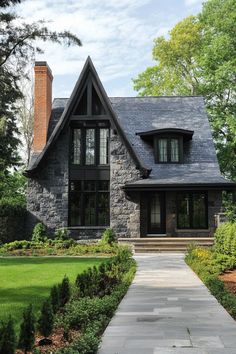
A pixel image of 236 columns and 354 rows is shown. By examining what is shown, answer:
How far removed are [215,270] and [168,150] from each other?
11824 mm

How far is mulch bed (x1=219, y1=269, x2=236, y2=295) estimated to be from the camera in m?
9.69

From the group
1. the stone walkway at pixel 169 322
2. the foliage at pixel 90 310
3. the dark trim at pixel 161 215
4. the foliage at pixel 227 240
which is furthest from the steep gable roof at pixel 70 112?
the foliage at pixel 90 310

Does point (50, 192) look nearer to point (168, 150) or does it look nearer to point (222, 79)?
point (168, 150)

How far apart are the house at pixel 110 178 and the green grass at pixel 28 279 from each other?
236 inches

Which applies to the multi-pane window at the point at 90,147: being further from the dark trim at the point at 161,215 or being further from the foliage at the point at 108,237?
the foliage at the point at 108,237

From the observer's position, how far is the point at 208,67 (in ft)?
104

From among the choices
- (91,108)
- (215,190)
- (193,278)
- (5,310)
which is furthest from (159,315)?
(91,108)

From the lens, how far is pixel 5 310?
773cm

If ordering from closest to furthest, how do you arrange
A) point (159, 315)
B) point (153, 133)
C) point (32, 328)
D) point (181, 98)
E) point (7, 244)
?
point (32, 328) < point (159, 315) < point (7, 244) < point (153, 133) < point (181, 98)

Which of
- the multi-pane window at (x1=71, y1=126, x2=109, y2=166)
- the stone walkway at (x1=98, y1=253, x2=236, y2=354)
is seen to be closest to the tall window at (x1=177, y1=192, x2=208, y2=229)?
the multi-pane window at (x1=71, y1=126, x2=109, y2=166)

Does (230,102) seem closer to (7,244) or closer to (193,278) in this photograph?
(7,244)

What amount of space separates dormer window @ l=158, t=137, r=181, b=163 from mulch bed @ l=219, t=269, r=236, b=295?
1093 centimetres

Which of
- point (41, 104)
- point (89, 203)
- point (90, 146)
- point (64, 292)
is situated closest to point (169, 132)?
point (90, 146)

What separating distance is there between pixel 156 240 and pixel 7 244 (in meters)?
6.43
